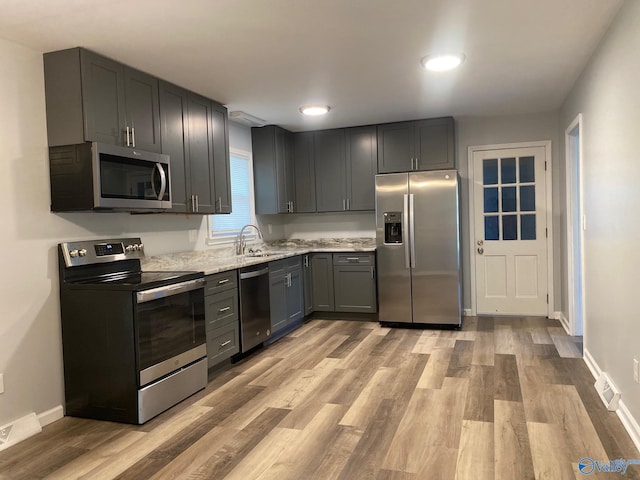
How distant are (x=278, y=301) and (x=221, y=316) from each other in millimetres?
1054

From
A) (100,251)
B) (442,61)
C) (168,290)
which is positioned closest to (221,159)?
(100,251)

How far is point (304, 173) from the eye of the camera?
599cm

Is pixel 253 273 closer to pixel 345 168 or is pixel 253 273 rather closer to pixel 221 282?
pixel 221 282

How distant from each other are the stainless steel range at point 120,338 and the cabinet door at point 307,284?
2.28m

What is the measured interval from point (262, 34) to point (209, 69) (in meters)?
0.75

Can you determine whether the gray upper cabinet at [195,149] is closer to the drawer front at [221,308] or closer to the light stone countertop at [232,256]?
the light stone countertop at [232,256]

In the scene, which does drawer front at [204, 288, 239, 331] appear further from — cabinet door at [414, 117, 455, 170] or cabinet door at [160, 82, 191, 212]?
cabinet door at [414, 117, 455, 170]

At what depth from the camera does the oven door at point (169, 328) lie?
289 centimetres

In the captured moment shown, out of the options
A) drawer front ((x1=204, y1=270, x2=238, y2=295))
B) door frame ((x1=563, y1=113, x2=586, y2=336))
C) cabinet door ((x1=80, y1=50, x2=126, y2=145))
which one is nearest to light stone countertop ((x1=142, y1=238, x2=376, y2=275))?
drawer front ((x1=204, y1=270, x2=238, y2=295))

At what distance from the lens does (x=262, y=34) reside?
286 centimetres

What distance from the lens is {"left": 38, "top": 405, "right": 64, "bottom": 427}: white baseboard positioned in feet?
9.52

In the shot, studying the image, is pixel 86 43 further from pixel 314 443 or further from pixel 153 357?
pixel 314 443

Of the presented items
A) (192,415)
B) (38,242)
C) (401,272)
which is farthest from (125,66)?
(401,272)

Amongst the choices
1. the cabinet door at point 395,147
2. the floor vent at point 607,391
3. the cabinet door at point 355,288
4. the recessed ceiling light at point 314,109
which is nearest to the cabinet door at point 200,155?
the recessed ceiling light at point 314,109
